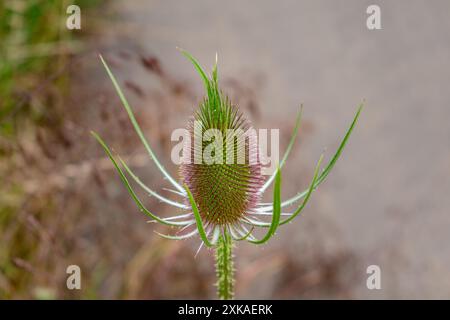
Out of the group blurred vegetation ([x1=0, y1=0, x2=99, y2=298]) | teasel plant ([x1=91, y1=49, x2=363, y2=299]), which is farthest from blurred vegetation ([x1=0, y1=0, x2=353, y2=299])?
teasel plant ([x1=91, y1=49, x2=363, y2=299])

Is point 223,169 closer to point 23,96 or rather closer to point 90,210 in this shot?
point 23,96

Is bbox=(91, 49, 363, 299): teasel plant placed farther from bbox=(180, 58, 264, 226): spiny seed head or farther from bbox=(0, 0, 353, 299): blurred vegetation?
bbox=(0, 0, 353, 299): blurred vegetation

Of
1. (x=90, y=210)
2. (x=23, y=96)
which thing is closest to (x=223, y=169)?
(x=23, y=96)

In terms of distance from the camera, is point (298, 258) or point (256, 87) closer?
point (298, 258)

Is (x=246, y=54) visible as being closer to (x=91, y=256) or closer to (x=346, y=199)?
(x=346, y=199)

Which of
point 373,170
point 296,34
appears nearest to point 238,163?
point 373,170

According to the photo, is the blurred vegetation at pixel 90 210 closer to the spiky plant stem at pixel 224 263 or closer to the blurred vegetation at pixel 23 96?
the blurred vegetation at pixel 23 96
